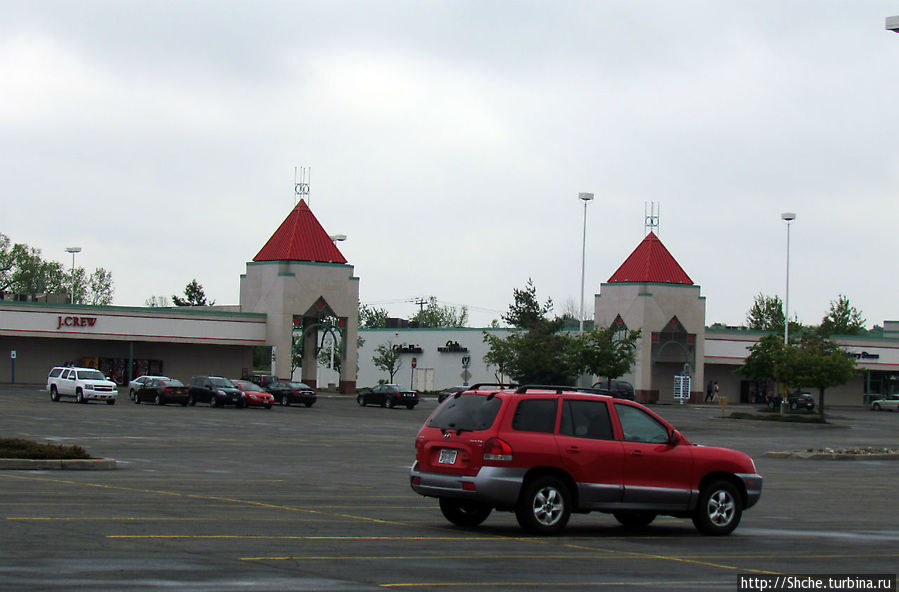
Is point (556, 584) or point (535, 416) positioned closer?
point (556, 584)

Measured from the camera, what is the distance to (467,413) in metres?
14.8

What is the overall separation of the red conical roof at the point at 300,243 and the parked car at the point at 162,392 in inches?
906

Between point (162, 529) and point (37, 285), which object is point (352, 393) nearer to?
point (37, 285)

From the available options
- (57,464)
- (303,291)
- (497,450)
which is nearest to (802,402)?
(303,291)

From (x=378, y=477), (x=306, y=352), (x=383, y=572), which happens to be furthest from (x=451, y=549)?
(x=306, y=352)

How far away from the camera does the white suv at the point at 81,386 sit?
55.6 meters

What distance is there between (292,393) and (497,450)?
49266 millimetres

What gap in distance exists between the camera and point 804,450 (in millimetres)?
37188

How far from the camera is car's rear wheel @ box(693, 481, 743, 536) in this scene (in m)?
15.3

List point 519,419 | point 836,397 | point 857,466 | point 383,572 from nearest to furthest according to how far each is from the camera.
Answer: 1. point 383,572
2. point 519,419
3. point 857,466
4. point 836,397

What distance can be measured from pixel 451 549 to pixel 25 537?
433 centimetres

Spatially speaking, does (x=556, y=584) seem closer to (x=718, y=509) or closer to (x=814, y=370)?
(x=718, y=509)

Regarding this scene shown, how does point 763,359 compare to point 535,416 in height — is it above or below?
above

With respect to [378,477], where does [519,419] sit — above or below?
above
